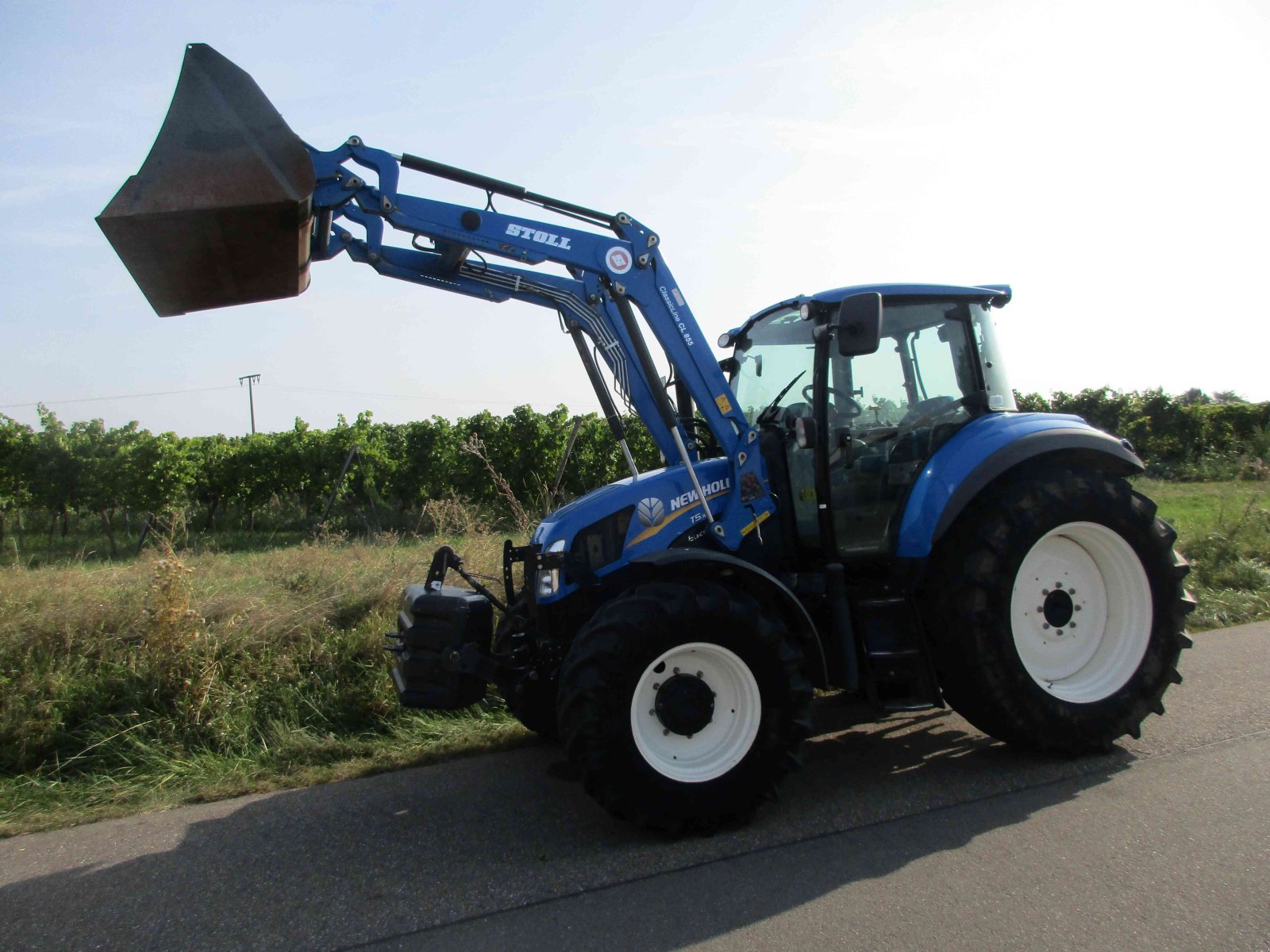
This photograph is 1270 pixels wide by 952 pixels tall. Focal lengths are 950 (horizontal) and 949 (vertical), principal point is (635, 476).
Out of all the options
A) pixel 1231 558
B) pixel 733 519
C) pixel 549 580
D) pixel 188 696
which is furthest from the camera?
pixel 1231 558

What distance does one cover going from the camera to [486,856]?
13.0 feet

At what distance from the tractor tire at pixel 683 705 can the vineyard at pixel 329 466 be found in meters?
15.6

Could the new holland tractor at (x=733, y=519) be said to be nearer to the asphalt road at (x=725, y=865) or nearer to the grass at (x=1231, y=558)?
the asphalt road at (x=725, y=865)

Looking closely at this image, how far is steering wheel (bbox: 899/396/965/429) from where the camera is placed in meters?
5.23

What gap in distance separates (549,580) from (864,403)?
1.96 metres

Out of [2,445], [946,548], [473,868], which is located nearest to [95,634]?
[473,868]

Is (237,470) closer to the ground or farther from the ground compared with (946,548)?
farther from the ground

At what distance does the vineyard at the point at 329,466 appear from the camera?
70.4 feet

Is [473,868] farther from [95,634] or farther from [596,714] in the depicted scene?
[95,634]

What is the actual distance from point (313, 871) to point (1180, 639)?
4.47 metres

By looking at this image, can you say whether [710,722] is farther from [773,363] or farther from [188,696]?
[188,696]

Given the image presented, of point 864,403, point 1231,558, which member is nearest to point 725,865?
point 864,403

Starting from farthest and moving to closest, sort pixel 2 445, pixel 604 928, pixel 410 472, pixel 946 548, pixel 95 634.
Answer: pixel 410 472, pixel 2 445, pixel 95 634, pixel 946 548, pixel 604 928

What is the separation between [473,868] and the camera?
3836 millimetres
